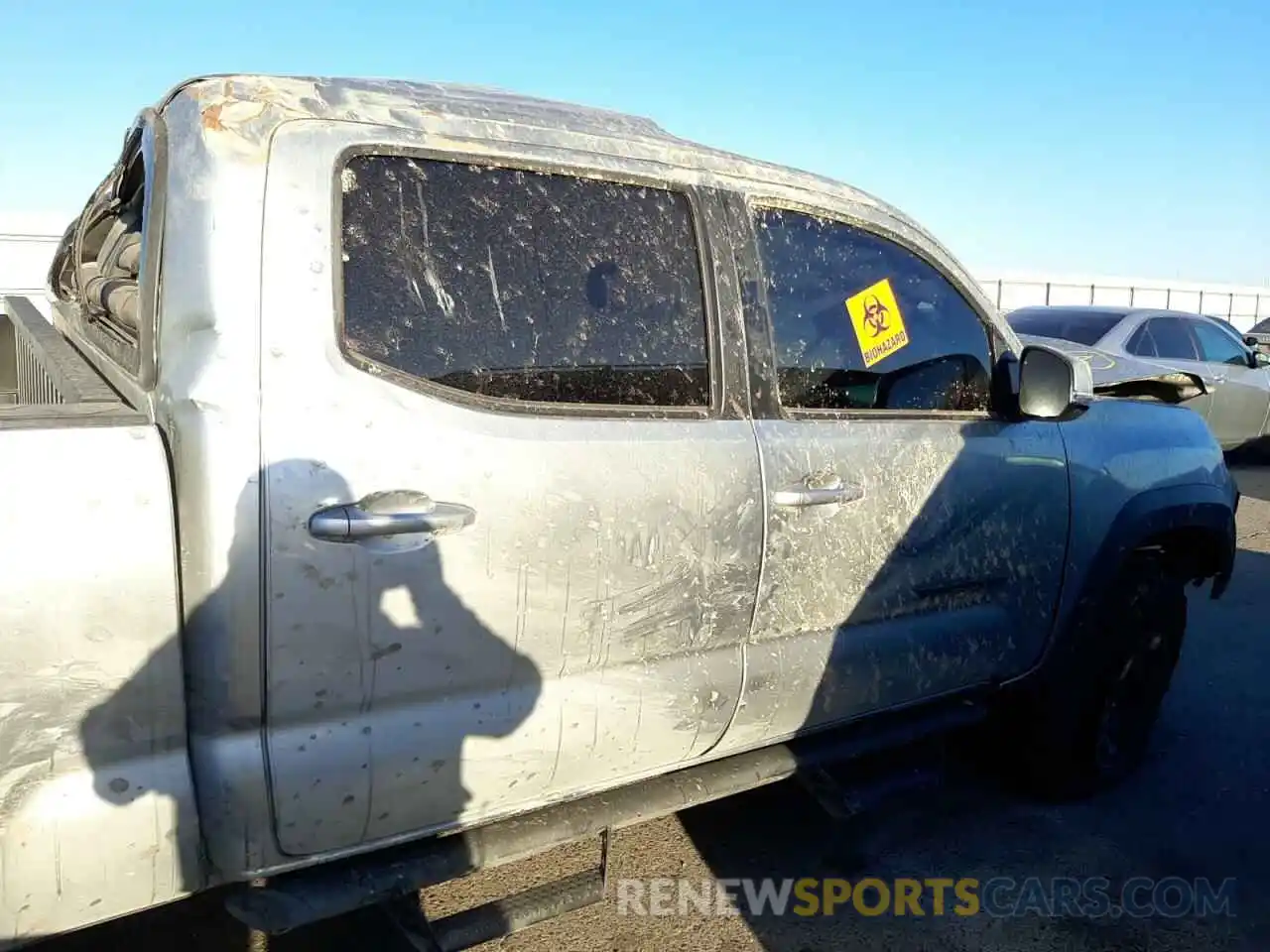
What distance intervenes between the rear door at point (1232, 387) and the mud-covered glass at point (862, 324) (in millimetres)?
8305

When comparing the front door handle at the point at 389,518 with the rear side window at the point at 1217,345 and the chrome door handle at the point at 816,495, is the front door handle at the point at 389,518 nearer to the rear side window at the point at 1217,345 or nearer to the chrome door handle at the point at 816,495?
the chrome door handle at the point at 816,495

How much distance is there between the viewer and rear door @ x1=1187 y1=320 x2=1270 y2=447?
390 inches

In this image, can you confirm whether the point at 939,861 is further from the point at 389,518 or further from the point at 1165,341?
the point at 1165,341

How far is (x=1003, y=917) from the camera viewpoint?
9.61ft

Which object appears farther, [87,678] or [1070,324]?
[1070,324]

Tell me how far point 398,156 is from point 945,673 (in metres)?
2.10

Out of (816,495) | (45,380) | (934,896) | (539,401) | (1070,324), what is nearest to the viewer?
Answer: (539,401)

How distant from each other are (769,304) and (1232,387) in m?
9.54

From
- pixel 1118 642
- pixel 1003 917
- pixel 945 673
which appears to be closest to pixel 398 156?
pixel 945 673

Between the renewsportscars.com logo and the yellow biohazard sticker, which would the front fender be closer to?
the renewsportscars.com logo

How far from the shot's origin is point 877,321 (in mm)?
2799

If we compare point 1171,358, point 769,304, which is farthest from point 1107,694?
point 1171,358

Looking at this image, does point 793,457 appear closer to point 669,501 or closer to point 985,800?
point 669,501

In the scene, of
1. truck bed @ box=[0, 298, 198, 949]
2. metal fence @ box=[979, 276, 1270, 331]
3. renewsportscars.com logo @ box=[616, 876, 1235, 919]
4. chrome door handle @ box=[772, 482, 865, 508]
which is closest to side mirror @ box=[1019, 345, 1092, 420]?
chrome door handle @ box=[772, 482, 865, 508]
